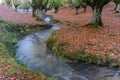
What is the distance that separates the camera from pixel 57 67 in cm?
1477

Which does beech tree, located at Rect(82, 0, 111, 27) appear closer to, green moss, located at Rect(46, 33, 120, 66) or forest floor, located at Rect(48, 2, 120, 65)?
forest floor, located at Rect(48, 2, 120, 65)

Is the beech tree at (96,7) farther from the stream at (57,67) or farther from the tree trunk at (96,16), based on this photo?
the stream at (57,67)

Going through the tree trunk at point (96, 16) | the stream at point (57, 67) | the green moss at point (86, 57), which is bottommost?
the stream at point (57, 67)

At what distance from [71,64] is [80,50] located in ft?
3.83

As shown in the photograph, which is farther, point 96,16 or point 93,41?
point 96,16

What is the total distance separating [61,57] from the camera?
16359mm

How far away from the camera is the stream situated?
13.3 m

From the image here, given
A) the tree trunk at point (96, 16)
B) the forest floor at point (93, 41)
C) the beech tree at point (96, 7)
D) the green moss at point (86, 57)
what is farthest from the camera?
the tree trunk at point (96, 16)

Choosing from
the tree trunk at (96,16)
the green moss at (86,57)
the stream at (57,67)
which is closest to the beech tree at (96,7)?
the tree trunk at (96,16)

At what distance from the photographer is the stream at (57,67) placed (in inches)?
523

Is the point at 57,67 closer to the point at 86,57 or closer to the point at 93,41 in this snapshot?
the point at 86,57

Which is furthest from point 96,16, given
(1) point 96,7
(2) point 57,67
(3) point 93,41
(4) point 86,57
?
(2) point 57,67

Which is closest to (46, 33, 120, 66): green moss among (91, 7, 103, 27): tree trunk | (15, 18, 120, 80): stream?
(15, 18, 120, 80): stream

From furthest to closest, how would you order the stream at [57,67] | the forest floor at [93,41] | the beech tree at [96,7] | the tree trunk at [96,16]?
the tree trunk at [96,16], the beech tree at [96,7], the forest floor at [93,41], the stream at [57,67]
